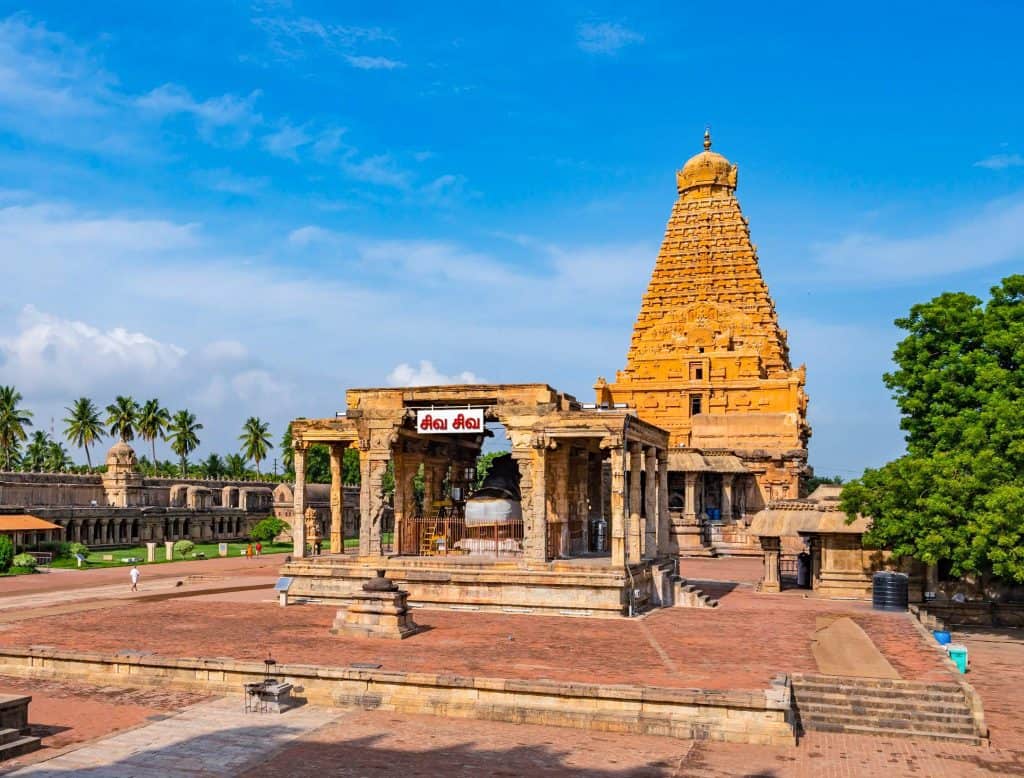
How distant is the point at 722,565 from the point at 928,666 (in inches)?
1246

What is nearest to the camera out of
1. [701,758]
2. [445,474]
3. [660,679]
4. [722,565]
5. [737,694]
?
[701,758]

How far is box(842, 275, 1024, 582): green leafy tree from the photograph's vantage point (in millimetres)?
25797

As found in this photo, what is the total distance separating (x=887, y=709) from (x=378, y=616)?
12.9 m

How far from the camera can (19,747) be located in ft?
47.6

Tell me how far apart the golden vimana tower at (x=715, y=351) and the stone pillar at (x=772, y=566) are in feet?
95.5

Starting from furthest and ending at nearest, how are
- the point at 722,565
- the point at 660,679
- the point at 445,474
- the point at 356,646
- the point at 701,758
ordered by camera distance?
the point at 722,565, the point at 445,474, the point at 356,646, the point at 660,679, the point at 701,758

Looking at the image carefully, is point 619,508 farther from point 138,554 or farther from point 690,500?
point 138,554

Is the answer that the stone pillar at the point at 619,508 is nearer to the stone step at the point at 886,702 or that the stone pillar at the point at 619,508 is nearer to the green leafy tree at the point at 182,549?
the stone step at the point at 886,702

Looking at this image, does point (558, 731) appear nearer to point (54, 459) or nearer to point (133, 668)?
point (133, 668)

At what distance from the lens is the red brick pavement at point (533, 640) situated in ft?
63.6

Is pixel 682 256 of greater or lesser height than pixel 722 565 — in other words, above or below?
above

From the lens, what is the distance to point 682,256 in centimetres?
8225

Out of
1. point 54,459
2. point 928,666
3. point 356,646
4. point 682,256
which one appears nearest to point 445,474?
point 356,646

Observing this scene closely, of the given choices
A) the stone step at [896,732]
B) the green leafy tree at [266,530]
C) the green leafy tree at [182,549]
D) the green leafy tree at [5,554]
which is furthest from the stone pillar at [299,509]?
the green leafy tree at [266,530]
